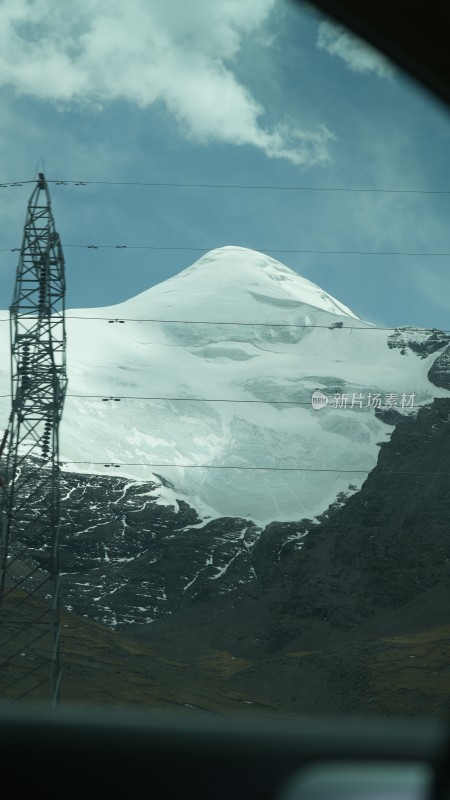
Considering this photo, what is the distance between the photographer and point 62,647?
104m

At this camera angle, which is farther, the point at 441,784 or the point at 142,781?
the point at 142,781

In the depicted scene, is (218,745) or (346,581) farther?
(346,581)

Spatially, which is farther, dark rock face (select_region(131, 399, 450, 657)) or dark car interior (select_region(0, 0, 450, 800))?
dark rock face (select_region(131, 399, 450, 657))

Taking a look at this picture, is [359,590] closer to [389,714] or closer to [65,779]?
[389,714]

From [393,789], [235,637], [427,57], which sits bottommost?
[235,637]

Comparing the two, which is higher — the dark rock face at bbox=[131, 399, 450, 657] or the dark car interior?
the dark car interior

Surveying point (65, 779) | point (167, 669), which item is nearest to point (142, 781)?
point (65, 779)

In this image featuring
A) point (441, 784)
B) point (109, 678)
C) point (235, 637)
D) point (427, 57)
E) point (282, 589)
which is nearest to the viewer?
point (441, 784)

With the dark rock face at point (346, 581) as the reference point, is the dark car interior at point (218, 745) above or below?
above

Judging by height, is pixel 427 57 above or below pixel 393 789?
above

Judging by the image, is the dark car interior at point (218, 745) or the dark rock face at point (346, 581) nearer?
the dark car interior at point (218, 745)

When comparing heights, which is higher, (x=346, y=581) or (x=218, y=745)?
(x=218, y=745)

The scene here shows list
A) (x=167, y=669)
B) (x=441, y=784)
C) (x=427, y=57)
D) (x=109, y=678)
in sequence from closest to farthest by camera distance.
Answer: (x=441, y=784) < (x=427, y=57) < (x=109, y=678) < (x=167, y=669)

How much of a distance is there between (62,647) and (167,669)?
1525cm
